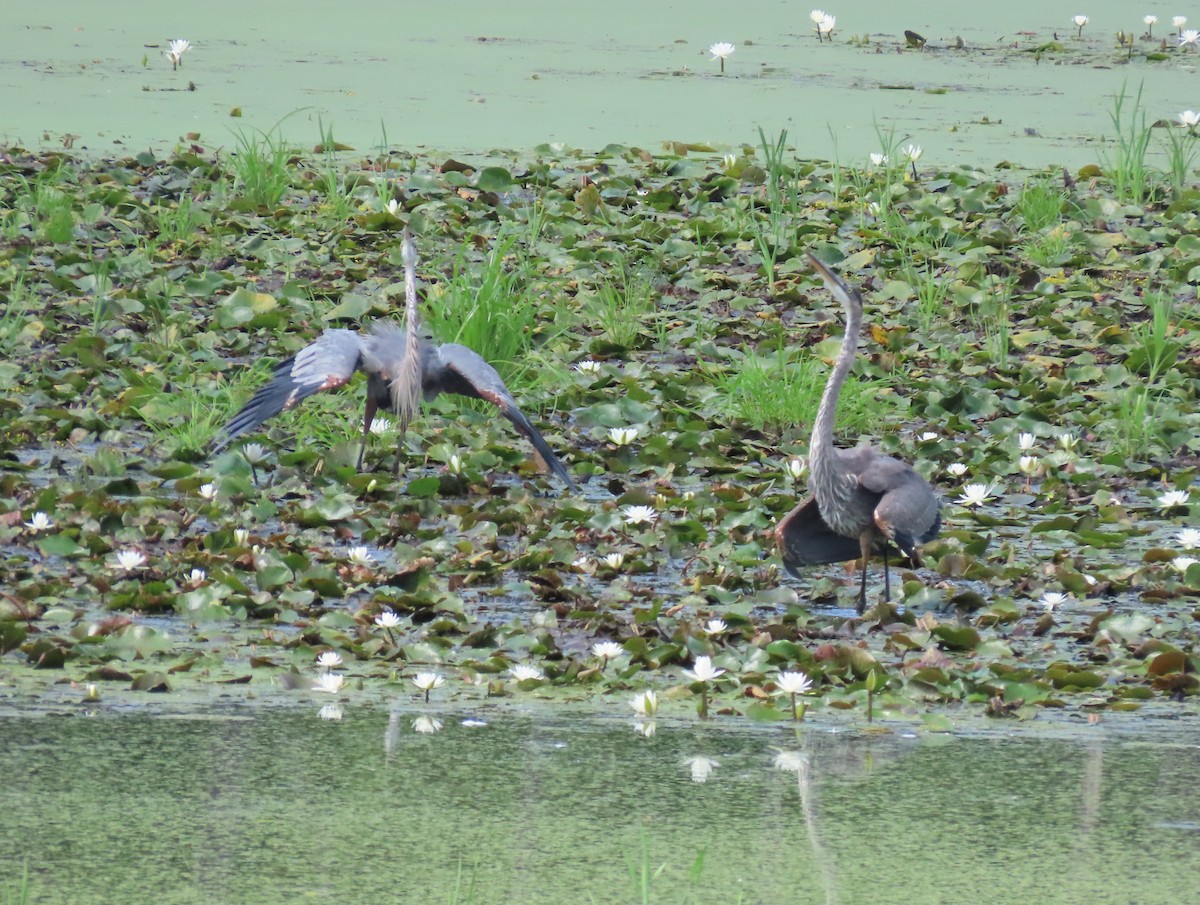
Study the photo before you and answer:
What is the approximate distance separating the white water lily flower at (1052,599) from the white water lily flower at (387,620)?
150cm

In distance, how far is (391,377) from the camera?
543 cm

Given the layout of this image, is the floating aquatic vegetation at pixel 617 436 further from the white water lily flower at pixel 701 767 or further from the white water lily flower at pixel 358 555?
the white water lily flower at pixel 701 767

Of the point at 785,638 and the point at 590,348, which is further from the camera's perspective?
the point at 590,348

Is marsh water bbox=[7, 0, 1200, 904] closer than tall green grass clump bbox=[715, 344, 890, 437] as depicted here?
Yes

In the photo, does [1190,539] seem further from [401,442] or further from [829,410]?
[401,442]

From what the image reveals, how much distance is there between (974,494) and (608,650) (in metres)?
1.67

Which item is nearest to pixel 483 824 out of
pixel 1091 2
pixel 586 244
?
pixel 586 244

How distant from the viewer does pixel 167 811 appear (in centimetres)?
286

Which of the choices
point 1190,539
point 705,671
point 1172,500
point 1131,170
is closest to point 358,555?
point 705,671

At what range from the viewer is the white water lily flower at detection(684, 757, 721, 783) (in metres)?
3.11

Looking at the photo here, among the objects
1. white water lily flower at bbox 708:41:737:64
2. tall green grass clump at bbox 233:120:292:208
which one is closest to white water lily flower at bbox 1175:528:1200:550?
tall green grass clump at bbox 233:120:292:208

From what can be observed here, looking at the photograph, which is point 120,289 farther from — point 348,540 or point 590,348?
point 348,540

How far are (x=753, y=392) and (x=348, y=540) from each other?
1.56m

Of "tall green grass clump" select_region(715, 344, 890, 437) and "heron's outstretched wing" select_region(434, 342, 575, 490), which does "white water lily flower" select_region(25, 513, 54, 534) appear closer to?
"heron's outstretched wing" select_region(434, 342, 575, 490)
